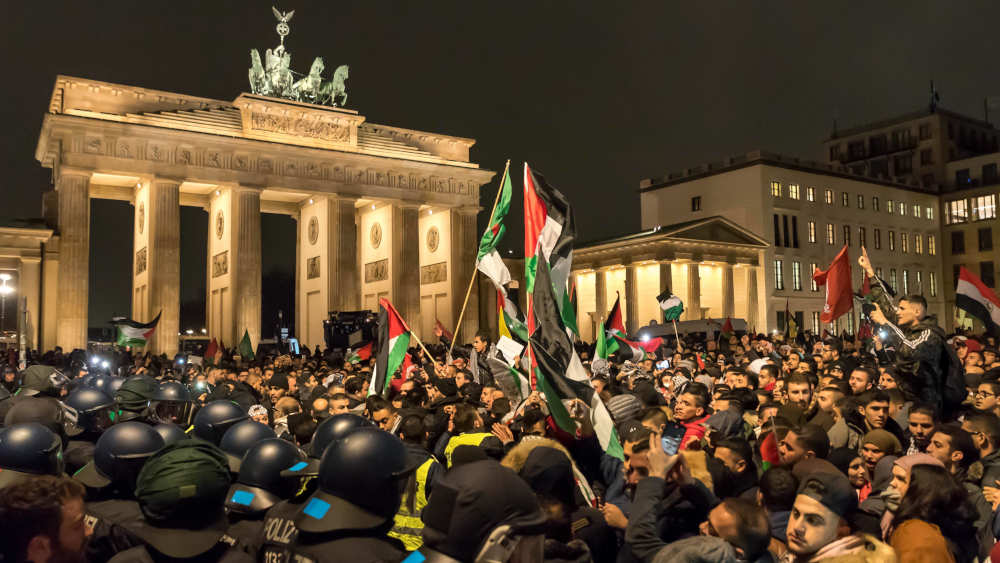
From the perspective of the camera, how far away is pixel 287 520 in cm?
361

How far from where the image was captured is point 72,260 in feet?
124

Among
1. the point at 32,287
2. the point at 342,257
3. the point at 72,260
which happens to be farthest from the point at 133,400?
the point at 342,257

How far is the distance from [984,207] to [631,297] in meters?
33.1

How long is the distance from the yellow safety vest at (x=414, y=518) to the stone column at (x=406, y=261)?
43.7 m

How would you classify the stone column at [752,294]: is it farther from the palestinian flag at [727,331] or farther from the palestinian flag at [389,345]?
the palestinian flag at [389,345]

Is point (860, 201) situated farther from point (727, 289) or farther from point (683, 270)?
point (683, 270)

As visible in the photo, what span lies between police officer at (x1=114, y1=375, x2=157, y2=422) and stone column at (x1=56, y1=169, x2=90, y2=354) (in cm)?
3334

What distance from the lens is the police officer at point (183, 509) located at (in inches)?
133

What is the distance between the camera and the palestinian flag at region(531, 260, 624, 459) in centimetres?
605

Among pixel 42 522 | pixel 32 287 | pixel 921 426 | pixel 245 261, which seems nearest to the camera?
pixel 42 522

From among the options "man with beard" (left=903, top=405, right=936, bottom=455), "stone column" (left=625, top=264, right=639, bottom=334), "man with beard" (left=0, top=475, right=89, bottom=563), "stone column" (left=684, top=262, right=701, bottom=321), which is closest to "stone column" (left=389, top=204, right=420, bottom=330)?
"stone column" (left=625, top=264, right=639, bottom=334)

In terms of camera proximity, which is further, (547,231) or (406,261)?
(406,261)

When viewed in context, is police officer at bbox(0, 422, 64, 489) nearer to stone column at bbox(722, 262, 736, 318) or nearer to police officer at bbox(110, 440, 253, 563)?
police officer at bbox(110, 440, 253, 563)

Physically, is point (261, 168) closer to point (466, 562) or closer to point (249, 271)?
point (249, 271)
